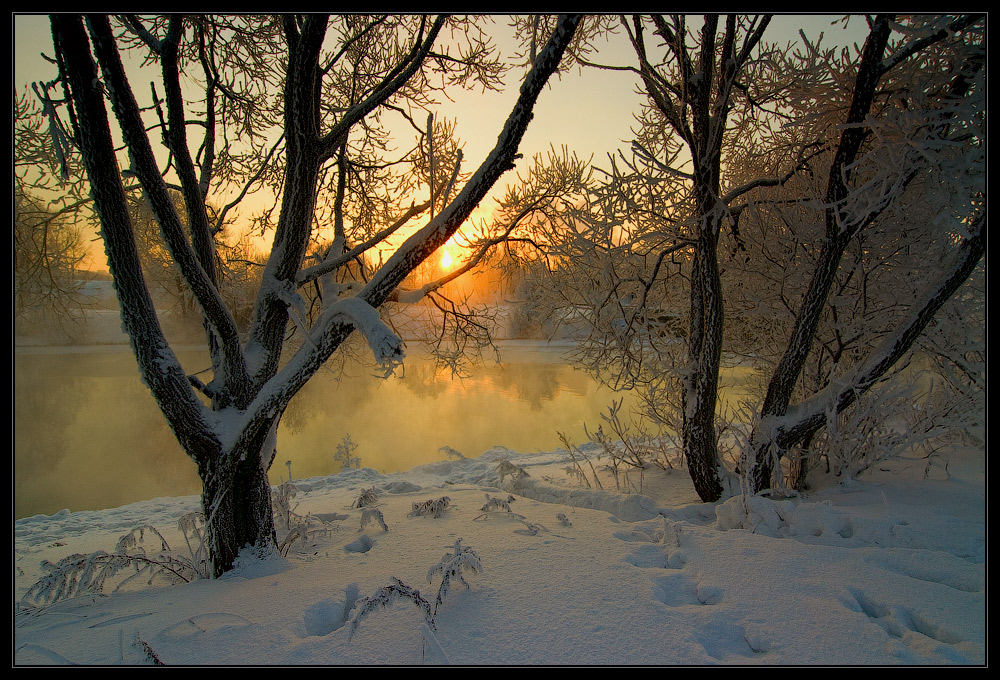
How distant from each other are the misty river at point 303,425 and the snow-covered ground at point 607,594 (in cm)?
205

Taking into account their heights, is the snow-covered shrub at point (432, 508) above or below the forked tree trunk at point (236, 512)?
below

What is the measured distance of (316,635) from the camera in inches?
69.1

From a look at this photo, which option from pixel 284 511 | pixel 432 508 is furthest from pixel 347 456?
pixel 432 508

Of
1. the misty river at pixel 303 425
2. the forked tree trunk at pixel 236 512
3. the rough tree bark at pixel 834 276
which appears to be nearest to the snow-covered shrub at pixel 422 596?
the forked tree trunk at pixel 236 512

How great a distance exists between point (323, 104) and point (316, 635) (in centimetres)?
432

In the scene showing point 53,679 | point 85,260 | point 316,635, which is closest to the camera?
point 53,679

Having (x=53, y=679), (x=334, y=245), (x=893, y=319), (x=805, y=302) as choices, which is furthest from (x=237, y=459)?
(x=893, y=319)

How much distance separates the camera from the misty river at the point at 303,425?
614 centimetres

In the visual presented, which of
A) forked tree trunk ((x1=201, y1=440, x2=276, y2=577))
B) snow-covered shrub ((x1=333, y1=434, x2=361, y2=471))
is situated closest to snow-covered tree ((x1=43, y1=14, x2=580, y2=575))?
forked tree trunk ((x1=201, y1=440, x2=276, y2=577))

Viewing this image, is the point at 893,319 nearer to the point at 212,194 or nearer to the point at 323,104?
the point at 323,104

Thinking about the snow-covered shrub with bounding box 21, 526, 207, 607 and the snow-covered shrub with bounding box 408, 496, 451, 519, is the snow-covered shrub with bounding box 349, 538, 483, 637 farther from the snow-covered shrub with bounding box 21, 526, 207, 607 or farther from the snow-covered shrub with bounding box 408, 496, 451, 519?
the snow-covered shrub with bounding box 21, 526, 207, 607

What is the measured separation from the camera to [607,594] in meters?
1.90

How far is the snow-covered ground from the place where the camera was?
1569 millimetres

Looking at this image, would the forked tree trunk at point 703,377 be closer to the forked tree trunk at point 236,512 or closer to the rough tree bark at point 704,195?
the rough tree bark at point 704,195
